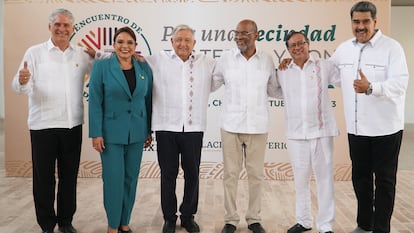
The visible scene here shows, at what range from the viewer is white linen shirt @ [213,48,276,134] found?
3.64 metres

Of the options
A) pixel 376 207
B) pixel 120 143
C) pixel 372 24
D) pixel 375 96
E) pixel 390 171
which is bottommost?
pixel 376 207

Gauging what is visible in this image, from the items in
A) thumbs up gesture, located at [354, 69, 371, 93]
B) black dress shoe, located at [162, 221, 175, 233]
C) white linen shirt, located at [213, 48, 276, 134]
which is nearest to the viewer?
thumbs up gesture, located at [354, 69, 371, 93]

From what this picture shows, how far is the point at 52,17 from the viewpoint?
11.4 ft

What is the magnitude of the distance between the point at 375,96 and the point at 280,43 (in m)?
2.51

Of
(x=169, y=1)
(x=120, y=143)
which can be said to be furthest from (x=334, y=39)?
(x=120, y=143)

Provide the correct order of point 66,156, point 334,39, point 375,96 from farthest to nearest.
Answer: point 334,39 < point 66,156 < point 375,96

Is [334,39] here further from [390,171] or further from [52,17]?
[52,17]

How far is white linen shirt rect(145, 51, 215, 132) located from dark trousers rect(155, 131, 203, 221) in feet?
0.23

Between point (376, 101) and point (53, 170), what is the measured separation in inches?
101

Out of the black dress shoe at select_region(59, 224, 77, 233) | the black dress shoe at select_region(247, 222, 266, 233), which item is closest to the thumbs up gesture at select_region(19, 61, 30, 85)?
the black dress shoe at select_region(59, 224, 77, 233)

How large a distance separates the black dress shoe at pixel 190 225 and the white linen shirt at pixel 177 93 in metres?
0.81

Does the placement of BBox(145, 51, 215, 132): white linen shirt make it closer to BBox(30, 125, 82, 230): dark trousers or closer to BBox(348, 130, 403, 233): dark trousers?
BBox(30, 125, 82, 230): dark trousers

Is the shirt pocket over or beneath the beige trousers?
over

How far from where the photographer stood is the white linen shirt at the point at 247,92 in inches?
143
